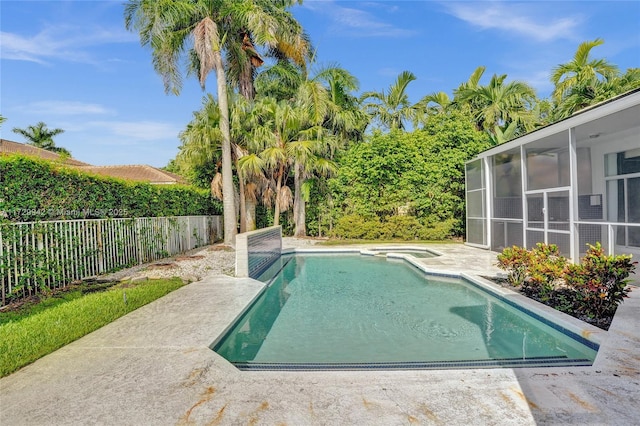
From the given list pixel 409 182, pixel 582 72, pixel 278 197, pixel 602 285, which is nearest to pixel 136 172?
pixel 278 197

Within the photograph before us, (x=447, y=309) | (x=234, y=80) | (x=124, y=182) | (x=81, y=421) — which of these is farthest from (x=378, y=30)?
(x=81, y=421)

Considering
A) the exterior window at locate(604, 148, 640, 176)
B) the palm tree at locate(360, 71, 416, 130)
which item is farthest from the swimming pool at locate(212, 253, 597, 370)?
the palm tree at locate(360, 71, 416, 130)

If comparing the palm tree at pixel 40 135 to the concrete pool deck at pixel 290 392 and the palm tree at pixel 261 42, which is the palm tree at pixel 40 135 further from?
the concrete pool deck at pixel 290 392

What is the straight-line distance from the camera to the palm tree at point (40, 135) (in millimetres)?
32406

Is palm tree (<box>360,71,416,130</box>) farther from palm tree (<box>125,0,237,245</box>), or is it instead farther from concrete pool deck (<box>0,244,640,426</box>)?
concrete pool deck (<box>0,244,640,426</box>)

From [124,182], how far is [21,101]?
9241 mm

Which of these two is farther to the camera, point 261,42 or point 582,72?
point 582,72

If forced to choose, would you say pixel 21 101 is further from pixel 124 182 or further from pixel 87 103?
pixel 124 182

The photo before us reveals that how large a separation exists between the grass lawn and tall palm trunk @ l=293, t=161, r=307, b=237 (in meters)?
10.4

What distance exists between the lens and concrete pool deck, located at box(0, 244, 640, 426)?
2359 millimetres

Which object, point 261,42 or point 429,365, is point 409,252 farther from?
point 429,365

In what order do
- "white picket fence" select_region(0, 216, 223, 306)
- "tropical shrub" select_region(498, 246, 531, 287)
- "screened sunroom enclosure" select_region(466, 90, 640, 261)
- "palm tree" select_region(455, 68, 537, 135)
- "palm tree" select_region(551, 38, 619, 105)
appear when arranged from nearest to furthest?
"white picket fence" select_region(0, 216, 223, 306), "tropical shrub" select_region(498, 246, 531, 287), "screened sunroom enclosure" select_region(466, 90, 640, 261), "palm tree" select_region(551, 38, 619, 105), "palm tree" select_region(455, 68, 537, 135)

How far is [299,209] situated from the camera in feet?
57.1

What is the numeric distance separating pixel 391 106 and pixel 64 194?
16.9 metres
